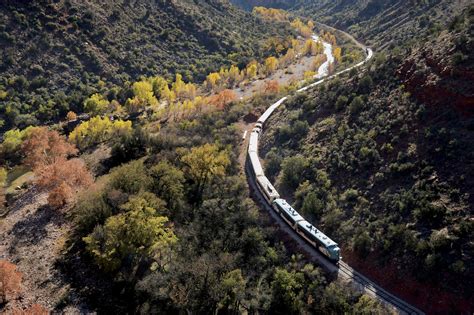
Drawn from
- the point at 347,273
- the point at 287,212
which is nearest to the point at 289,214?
the point at 287,212

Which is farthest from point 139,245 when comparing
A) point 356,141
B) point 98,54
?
point 98,54

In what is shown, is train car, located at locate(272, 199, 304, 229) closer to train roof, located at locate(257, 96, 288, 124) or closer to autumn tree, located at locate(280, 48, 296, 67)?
train roof, located at locate(257, 96, 288, 124)

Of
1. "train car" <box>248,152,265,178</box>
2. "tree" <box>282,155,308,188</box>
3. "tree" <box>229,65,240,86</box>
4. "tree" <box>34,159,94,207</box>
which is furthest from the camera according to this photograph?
"tree" <box>229,65,240,86</box>

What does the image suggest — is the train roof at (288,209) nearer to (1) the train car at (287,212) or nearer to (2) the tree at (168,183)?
(1) the train car at (287,212)

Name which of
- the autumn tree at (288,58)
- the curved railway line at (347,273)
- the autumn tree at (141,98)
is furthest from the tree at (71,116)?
the autumn tree at (288,58)

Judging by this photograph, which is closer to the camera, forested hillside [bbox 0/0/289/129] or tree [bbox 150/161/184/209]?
tree [bbox 150/161/184/209]

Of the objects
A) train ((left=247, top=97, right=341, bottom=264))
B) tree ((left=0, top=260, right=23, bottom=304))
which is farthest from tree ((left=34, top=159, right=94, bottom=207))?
train ((left=247, top=97, right=341, bottom=264))

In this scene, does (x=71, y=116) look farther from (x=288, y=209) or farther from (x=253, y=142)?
(x=288, y=209)
